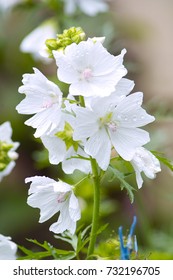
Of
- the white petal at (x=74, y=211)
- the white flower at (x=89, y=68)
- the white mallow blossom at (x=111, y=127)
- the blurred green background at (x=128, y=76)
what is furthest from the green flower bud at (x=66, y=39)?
the blurred green background at (x=128, y=76)

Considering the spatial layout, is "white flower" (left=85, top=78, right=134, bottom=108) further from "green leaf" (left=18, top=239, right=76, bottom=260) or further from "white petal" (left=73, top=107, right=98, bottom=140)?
"green leaf" (left=18, top=239, right=76, bottom=260)

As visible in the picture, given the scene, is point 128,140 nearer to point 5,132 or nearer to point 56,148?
point 56,148

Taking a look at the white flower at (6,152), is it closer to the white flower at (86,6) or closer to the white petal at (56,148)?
the white petal at (56,148)

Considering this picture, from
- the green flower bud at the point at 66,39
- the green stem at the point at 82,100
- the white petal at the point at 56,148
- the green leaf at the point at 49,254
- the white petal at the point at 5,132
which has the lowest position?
the green leaf at the point at 49,254

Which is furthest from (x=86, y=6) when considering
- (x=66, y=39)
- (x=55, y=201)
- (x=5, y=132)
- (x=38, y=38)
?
(x=55, y=201)
